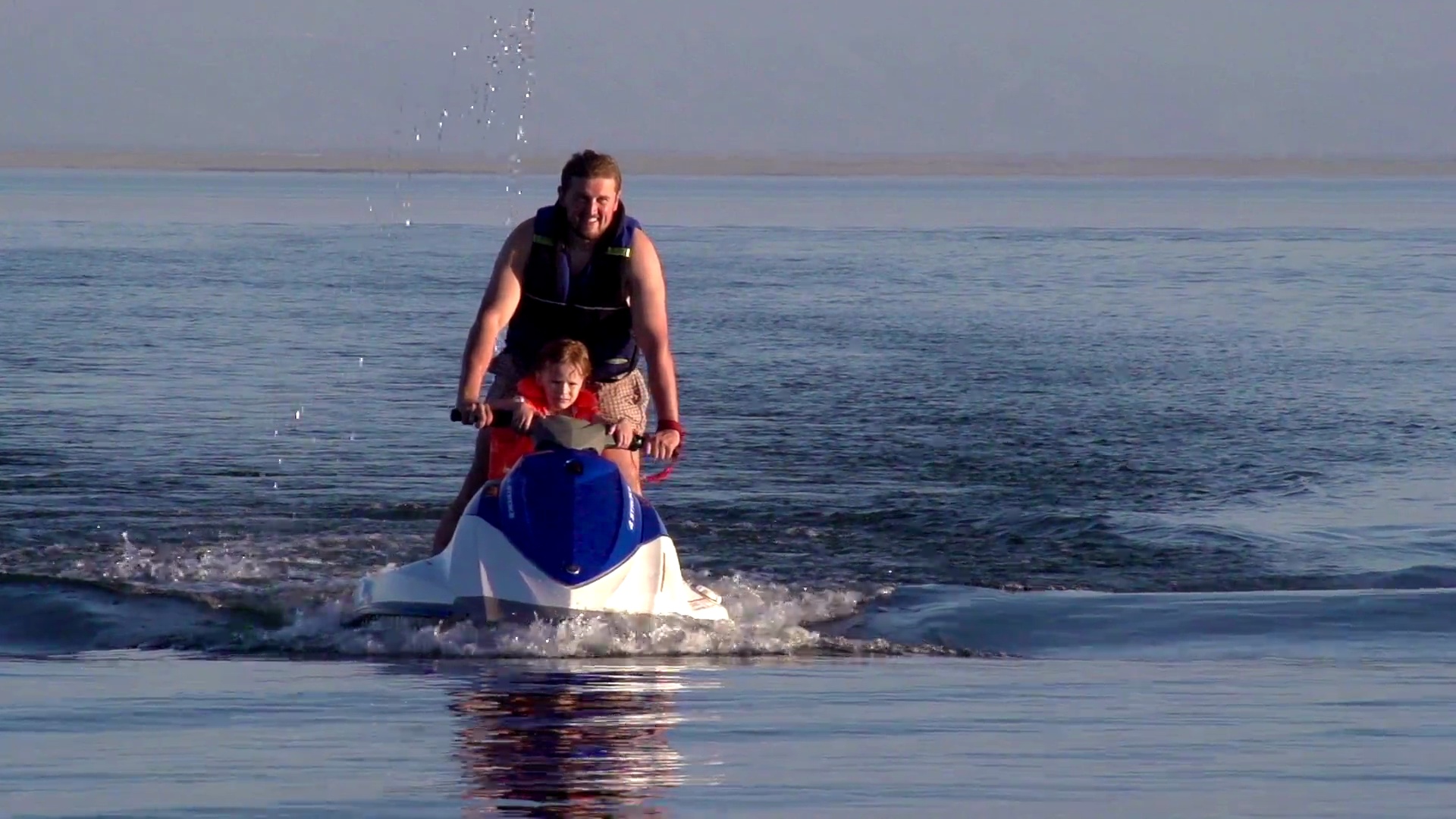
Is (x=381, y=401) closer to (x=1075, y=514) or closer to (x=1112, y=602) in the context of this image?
(x=1075, y=514)

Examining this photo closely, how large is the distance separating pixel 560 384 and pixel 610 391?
306mm

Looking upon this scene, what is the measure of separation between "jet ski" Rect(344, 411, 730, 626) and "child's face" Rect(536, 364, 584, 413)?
11 centimetres

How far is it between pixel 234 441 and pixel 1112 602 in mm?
6888

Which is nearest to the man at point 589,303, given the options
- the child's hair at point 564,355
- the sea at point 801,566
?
the child's hair at point 564,355

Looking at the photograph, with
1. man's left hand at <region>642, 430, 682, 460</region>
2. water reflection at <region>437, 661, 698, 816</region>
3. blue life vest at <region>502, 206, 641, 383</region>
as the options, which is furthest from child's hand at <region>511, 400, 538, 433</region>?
water reflection at <region>437, 661, 698, 816</region>

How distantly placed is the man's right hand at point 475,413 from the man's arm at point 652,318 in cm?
59

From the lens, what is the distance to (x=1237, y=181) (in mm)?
121188

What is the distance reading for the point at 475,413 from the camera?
7.51 m

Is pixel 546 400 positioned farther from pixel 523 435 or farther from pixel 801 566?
pixel 801 566

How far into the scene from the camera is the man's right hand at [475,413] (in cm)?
751

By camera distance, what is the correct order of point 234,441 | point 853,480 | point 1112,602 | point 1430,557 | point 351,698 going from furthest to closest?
point 234,441
point 853,480
point 1430,557
point 1112,602
point 351,698

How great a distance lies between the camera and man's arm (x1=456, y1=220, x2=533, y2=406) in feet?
25.2

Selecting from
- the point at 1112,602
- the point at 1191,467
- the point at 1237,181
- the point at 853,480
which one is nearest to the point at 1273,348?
the point at 1191,467

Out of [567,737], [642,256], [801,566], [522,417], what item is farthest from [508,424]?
[801,566]
